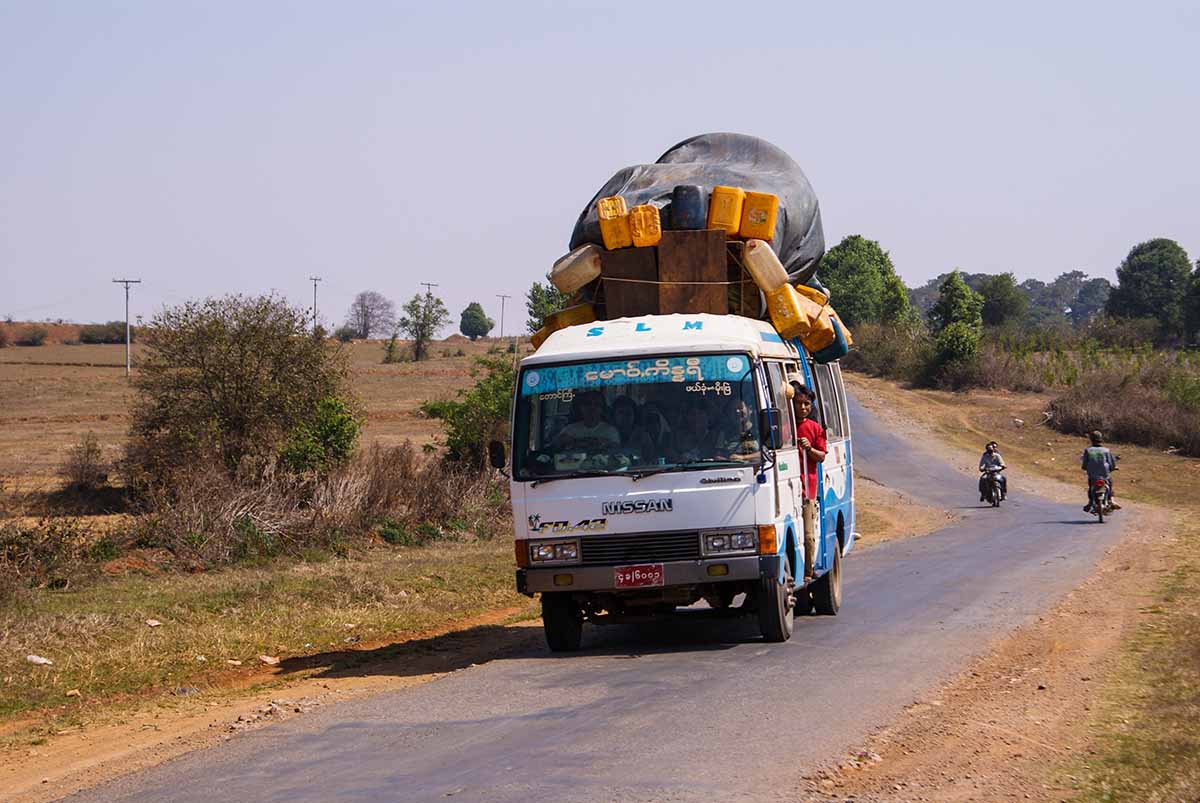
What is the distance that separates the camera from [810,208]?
14820 millimetres

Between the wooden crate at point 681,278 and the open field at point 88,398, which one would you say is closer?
the wooden crate at point 681,278

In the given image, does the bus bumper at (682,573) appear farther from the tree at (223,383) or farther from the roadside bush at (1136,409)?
the roadside bush at (1136,409)

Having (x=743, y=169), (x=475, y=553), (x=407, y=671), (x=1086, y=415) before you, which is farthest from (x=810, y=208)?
(x=1086, y=415)

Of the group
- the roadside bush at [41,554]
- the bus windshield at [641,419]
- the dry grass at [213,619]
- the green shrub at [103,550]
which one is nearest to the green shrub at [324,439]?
the dry grass at [213,619]

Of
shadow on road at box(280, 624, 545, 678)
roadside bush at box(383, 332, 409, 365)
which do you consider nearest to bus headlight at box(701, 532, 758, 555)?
shadow on road at box(280, 624, 545, 678)

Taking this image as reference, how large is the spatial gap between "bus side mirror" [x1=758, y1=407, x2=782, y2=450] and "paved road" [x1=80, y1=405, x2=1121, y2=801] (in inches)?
69.9

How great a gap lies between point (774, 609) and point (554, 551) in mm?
1988

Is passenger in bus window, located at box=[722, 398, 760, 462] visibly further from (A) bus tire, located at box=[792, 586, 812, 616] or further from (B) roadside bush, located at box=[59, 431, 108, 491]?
(B) roadside bush, located at box=[59, 431, 108, 491]

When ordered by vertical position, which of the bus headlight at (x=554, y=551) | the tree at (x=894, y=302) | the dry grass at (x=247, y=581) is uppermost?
the tree at (x=894, y=302)

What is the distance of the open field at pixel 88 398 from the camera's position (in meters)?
44.1

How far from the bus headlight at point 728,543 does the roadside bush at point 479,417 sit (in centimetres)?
1695

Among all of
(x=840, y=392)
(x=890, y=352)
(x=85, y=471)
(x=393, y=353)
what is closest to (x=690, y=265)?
(x=840, y=392)

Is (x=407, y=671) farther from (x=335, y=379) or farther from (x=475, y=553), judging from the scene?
(x=335, y=379)

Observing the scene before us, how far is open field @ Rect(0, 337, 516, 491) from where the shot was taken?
145ft
